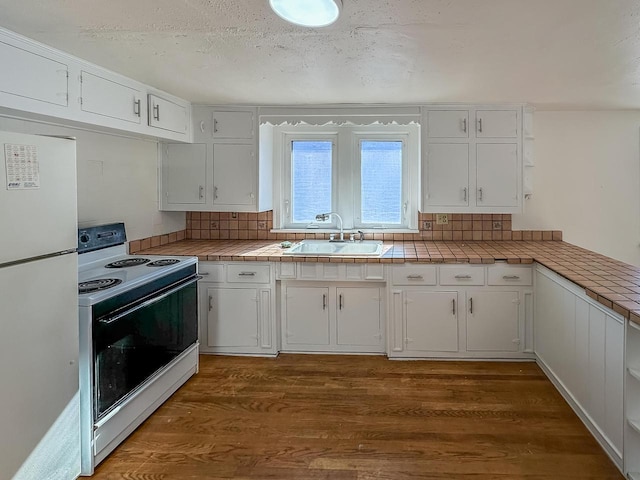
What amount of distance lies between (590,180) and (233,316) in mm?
3281

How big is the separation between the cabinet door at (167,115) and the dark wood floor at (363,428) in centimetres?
183

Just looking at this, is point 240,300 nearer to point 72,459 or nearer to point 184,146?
point 184,146

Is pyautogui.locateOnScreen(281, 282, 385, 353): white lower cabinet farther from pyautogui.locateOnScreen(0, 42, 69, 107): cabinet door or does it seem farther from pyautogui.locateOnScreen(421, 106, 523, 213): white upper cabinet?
pyautogui.locateOnScreen(0, 42, 69, 107): cabinet door

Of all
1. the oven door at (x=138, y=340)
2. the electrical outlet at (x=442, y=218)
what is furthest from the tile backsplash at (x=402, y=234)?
the oven door at (x=138, y=340)

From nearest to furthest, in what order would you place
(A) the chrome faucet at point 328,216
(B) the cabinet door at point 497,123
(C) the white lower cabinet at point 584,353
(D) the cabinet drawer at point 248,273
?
(C) the white lower cabinet at point 584,353, (D) the cabinet drawer at point 248,273, (B) the cabinet door at point 497,123, (A) the chrome faucet at point 328,216

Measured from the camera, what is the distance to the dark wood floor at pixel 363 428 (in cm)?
215

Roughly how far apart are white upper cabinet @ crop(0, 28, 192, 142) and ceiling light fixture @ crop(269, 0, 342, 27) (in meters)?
1.24

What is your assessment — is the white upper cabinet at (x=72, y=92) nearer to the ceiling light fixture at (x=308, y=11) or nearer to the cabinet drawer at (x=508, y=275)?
the ceiling light fixture at (x=308, y=11)

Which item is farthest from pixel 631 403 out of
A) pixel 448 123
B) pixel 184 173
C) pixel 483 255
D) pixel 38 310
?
pixel 184 173

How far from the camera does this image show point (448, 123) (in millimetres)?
3760

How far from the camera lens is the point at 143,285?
2.47 meters

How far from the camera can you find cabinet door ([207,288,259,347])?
11.7ft

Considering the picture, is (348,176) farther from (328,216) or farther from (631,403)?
(631,403)

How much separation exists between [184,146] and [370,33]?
7.65 feet
